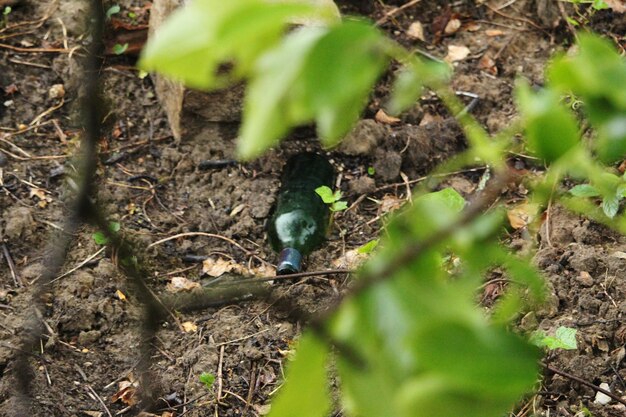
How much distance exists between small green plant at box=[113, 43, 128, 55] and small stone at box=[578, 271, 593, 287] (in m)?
2.02

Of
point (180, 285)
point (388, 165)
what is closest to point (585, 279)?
point (388, 165)

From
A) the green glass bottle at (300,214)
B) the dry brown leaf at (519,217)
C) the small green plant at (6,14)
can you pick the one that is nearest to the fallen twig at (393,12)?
the green glass bottle at (300,214)

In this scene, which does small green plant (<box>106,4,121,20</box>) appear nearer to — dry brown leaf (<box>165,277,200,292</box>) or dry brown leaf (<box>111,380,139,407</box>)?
dry brown leaf (<box>165,277,200,292</box>)

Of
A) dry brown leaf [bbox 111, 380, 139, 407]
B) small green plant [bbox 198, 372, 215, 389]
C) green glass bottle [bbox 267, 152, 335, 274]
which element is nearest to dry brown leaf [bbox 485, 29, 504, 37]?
green glass bottle [bbox 267, 152, 335, 274]

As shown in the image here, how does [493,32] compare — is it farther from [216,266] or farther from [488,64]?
[216,266]

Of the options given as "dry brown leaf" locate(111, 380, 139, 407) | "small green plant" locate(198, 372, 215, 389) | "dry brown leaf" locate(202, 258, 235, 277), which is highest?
"small green plant" locate(198, 372, 215, 389)

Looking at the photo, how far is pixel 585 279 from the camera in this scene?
2.27 m

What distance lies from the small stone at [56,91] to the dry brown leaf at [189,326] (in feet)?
4.09

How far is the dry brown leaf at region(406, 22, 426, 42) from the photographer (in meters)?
3.50

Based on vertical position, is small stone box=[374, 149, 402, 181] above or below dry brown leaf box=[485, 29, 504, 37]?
below

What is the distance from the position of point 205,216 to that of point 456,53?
→ 1.30 meters

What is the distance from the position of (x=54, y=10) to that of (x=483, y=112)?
185cm

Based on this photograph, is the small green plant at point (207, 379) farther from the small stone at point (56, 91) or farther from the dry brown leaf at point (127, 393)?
the small stone at point (56, 91)

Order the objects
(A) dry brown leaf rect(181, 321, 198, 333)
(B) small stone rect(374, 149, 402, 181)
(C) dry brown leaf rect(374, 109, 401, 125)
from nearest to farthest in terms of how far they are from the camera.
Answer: (A) dry brown leaf rect(181, 321, 198, 333) → (B) small stone rect(374, 149, 402, 181) → (C) dry brown leaf rect(374, 109, 401, 125)
